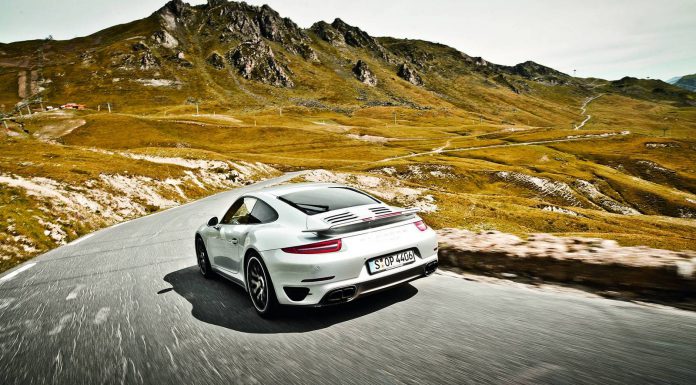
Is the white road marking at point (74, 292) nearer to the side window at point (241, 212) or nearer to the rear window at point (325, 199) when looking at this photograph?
the side window at point (241, 212)

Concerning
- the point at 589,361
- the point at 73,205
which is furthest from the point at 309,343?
the point at 73,205

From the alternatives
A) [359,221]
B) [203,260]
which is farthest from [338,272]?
[203,260]

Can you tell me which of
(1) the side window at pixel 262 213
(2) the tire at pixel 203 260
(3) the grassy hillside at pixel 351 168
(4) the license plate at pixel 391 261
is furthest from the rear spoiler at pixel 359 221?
(3) the grassy hillside at pixel 351 168

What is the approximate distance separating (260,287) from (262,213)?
116 centimetres

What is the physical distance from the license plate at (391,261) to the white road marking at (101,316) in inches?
168

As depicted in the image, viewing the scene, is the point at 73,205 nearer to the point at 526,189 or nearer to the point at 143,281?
the point at 143,281

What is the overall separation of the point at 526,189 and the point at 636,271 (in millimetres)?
72453

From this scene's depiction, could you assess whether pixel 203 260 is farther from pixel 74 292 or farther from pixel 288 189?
pixel 288 189

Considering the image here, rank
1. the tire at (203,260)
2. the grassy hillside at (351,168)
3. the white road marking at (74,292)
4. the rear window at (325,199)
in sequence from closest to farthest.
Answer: the rear window at (325,199)
the white road marking at (74,292)
the tire at (203,260)
the grassy hillside at (351,168)

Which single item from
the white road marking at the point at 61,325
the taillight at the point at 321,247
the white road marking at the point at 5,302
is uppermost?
the taillight at the point at 321,247

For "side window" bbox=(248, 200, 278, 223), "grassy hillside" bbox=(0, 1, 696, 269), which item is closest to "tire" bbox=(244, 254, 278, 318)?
"side window" bbox=(248, 200, 278, 223)

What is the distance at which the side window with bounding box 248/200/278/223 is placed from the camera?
6126mm

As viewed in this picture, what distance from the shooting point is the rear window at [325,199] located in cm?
612

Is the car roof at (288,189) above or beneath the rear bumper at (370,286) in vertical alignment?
above
